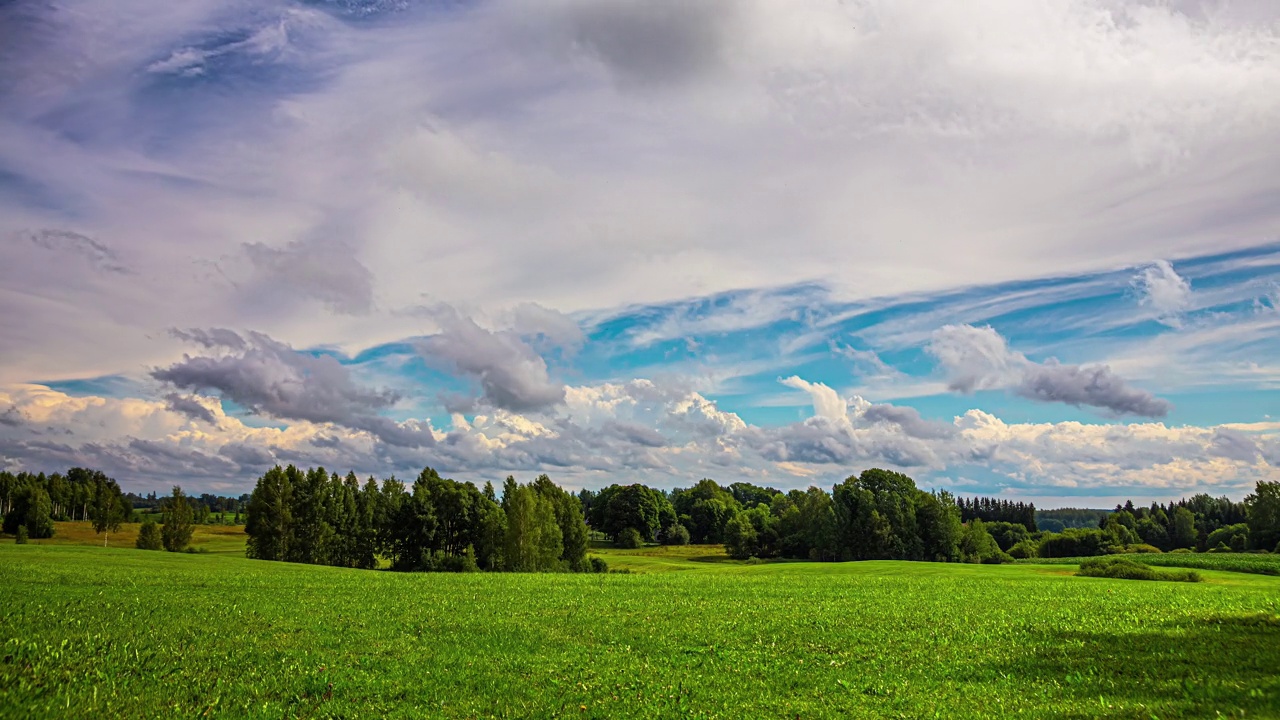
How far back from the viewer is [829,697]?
15703mm

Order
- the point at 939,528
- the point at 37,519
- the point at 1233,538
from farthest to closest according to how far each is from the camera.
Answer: the point at 1233,538 < the point at 37,519 < the point at 939,528

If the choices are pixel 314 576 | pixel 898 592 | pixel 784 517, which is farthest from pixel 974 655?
pixel 784 517

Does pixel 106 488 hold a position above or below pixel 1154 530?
above

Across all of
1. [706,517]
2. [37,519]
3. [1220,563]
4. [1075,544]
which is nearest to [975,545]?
[1220,563]

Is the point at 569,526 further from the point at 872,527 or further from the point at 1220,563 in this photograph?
the point at 1220,563

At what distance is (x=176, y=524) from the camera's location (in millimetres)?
97250

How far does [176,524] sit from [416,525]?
3533cm

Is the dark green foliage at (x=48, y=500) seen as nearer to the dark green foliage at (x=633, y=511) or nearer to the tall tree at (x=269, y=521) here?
the tall tree at (x=269, y=521)

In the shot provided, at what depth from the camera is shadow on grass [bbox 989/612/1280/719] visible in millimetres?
13875

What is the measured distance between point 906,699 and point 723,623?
435 inches

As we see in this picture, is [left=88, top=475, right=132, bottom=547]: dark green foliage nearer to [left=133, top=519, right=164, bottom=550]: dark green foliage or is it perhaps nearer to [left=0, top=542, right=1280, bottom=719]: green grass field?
[left=133, top=519, right=164, bottom=550]: dark green foliage

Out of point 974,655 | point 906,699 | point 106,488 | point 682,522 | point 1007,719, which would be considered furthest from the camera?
point 682,522

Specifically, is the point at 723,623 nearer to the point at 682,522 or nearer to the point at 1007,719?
the point at 1007,719

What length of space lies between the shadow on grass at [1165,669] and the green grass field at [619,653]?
0.32ft
